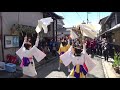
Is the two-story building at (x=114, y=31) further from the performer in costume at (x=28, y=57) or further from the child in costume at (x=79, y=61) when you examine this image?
the child in costume at (x=79, y=61)

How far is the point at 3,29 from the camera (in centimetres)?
1247

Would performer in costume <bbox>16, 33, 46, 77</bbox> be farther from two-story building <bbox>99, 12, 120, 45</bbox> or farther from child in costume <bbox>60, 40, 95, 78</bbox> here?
two-story building <bbox>99, 12, 120, 45</bbox>

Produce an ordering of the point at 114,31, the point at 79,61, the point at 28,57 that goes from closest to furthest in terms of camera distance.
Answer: the point at 79,61
the point at 28,57
the point at 114,31

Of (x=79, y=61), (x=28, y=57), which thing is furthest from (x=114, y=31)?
(x=79, y=61)

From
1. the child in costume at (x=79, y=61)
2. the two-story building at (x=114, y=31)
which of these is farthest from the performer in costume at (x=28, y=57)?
the two-story building at (x=114, y=31)

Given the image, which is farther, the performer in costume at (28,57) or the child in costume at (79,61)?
the performer in costume at (28,57)

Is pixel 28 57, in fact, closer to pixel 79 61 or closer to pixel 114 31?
pixel 79 61

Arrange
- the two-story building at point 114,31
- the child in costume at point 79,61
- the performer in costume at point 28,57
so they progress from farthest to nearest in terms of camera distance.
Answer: the two-story building at point 114,31, the performer in costume at point 28,57, the child in costume at point 79,61

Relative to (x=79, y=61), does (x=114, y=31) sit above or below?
above

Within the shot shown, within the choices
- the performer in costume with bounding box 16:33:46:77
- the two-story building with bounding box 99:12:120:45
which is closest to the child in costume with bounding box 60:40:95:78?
the performer in costume with bounding box 16:33:46:77

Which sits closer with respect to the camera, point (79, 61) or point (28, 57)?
point (79, 61)

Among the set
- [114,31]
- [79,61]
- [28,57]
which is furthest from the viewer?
[114,31]
